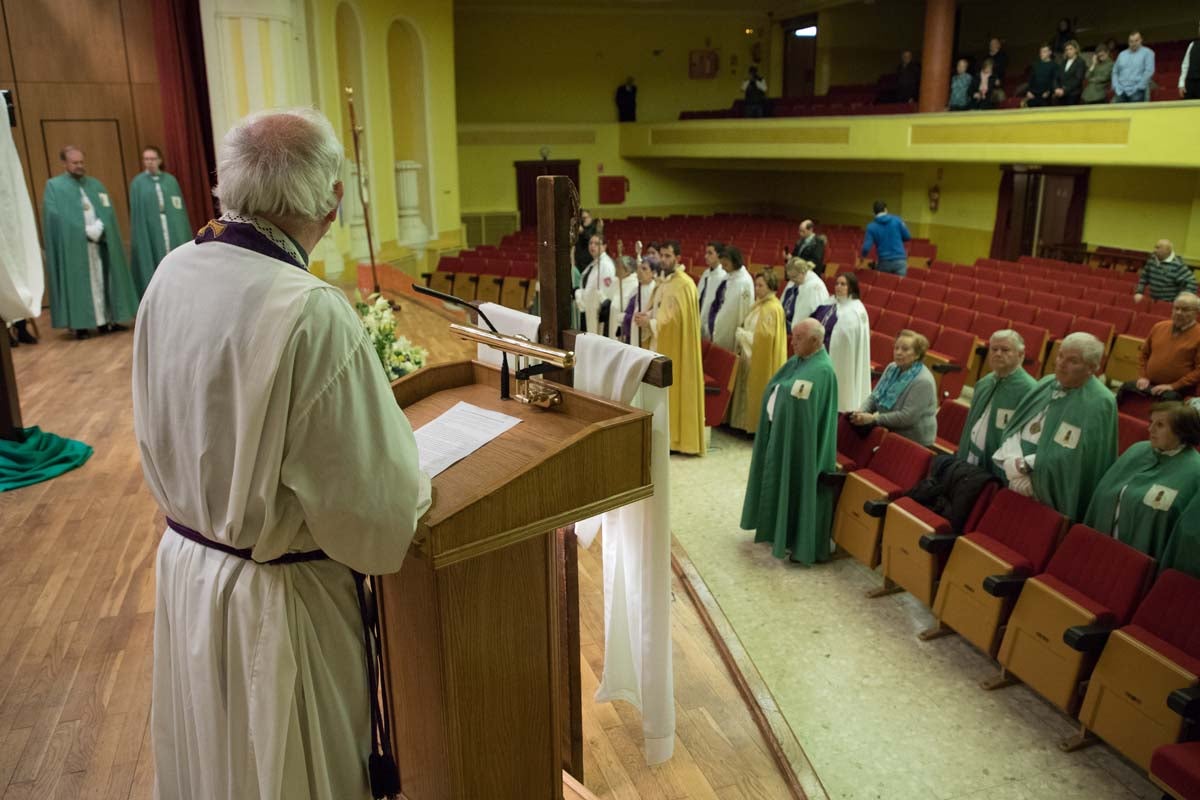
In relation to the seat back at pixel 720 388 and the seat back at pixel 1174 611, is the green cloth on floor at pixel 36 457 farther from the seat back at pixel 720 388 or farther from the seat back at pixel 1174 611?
the seat back at pixel 1174 611

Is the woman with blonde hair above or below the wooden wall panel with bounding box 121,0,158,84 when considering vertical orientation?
below

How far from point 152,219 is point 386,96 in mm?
5087

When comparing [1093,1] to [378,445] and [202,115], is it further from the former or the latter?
[378,445]

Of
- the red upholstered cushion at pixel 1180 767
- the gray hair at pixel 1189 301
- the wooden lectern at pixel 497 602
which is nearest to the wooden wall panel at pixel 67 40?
the wooden lectern at pixel 497 602

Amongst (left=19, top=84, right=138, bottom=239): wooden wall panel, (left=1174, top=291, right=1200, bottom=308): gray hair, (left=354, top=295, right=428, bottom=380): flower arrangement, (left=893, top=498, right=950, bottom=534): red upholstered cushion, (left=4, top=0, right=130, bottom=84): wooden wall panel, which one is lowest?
(left=893, top=498, right=950, bottom=534): red upholstered cushion

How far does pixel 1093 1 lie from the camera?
16.6 metres

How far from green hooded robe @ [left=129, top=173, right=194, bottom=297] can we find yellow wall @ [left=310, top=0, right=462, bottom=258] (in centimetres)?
265

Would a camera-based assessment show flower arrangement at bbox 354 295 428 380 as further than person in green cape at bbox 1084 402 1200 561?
Yes

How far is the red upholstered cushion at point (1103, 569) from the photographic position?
11.0 ft

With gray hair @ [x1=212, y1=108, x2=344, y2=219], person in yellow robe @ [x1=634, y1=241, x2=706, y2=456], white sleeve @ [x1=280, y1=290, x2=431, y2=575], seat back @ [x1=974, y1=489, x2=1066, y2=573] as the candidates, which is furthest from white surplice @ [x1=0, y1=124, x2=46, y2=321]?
seat back @ [x1=974, y1=489, x2=1066, y2=573]

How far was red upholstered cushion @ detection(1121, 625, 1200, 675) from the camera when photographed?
2.96 meters

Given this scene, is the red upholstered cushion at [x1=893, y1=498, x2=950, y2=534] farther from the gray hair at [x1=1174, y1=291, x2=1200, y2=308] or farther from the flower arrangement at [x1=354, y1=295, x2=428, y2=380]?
the gray hair at [x1=1174, y1=291, x2=1200, y2=308]

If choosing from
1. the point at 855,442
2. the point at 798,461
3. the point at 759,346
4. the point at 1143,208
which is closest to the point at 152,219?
the point at 759,346

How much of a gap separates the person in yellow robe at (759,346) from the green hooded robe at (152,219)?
570cm
